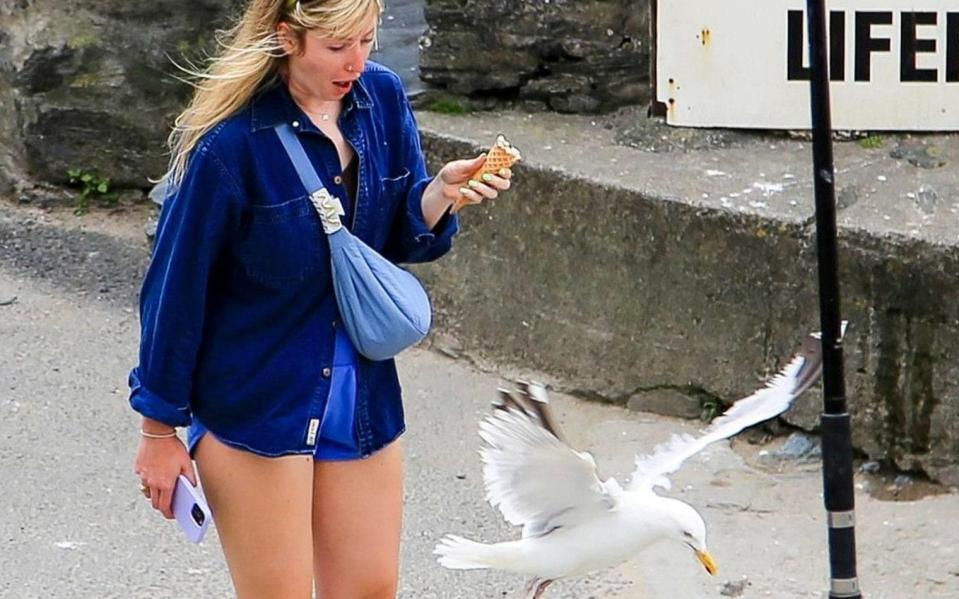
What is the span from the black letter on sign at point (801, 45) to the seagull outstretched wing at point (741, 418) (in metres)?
1.81

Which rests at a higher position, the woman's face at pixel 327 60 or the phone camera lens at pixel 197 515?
the woman's face at pixel 327 60

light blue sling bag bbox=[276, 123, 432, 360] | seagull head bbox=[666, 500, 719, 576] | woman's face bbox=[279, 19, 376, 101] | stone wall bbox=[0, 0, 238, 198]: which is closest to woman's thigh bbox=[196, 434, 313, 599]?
light blue sling bag bbox=[276, 123, 432, 360]

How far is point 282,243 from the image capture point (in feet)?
9.59

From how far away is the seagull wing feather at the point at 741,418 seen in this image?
12.2 ft

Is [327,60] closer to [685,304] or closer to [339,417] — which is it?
[339,417]

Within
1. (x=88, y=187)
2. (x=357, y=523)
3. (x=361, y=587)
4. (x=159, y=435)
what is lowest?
(x=88, y=187)

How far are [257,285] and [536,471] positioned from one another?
853 mm

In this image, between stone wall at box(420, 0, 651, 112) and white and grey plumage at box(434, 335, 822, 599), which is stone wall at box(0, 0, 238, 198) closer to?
stone wall at box(420, 0, 651, 112)

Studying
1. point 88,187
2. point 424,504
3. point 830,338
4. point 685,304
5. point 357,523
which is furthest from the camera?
point 88,187

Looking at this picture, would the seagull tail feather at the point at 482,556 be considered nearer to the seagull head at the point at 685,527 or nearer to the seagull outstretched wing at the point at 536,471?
the seagull outstretched wing at the point at 536,471

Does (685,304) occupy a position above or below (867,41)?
below

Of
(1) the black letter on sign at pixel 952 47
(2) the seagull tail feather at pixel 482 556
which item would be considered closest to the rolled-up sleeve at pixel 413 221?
(2) the seagull tail feather at pixel 482 556

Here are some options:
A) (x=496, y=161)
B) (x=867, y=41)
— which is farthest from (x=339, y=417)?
(x=867, y=41)

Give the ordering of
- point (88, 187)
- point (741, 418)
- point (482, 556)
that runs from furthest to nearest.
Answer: point (88, 187) < point (741, 418) < point (482, 556)
